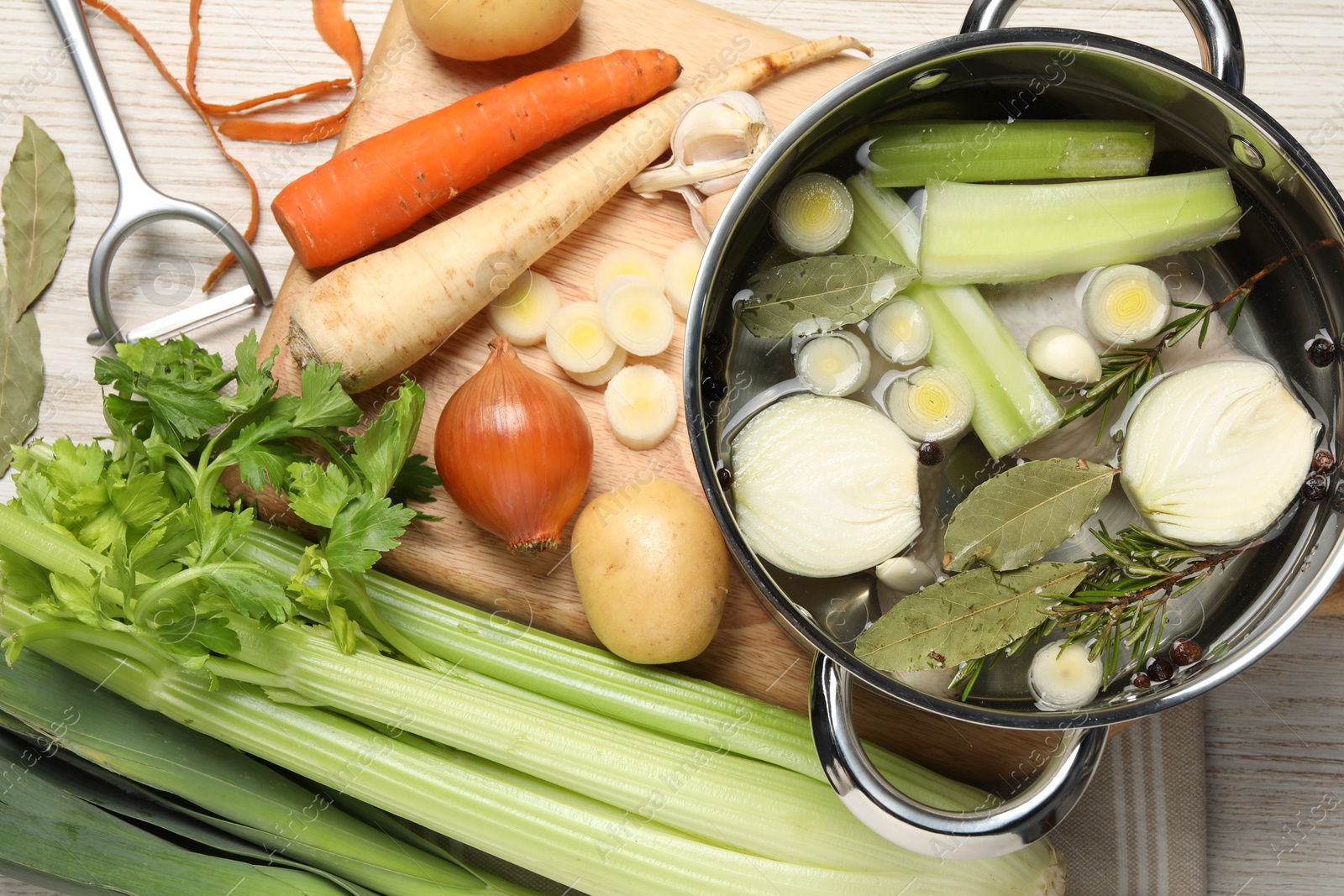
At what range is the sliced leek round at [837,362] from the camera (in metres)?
1.11

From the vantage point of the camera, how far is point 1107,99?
1070 millimetres

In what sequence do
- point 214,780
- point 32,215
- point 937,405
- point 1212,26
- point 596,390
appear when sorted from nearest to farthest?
point 1212,26 → point 937,405 → point 214,780 → point 596,390 → point 32,215

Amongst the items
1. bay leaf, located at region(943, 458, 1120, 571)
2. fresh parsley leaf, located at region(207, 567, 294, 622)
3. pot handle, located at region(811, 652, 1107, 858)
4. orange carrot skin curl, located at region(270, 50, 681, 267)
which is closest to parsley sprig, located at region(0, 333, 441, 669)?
fresh parsley leaf, located at region(207, 567, 294, 622)

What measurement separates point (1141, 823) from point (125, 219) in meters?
1.86

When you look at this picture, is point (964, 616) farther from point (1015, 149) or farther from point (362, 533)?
point (362, 533)

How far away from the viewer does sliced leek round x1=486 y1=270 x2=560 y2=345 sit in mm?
1282

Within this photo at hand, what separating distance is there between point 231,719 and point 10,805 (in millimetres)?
277

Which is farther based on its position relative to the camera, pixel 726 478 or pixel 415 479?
pixel 415 479

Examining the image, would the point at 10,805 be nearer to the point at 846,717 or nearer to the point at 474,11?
the point at 846,717

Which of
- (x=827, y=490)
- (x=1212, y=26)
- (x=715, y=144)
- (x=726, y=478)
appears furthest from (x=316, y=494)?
(x=1212, y=26)

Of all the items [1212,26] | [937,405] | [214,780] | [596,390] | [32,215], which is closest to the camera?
[1212,26]

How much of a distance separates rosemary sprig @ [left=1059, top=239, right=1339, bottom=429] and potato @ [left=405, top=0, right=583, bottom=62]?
0.90 meters

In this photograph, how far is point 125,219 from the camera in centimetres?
137

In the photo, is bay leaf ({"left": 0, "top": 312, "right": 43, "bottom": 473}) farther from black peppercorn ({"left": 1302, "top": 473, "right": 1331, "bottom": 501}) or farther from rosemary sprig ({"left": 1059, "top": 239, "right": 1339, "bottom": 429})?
black peppercorn ({"left": 1302, "top": 473, "right": 1331, "bottom": 501})
